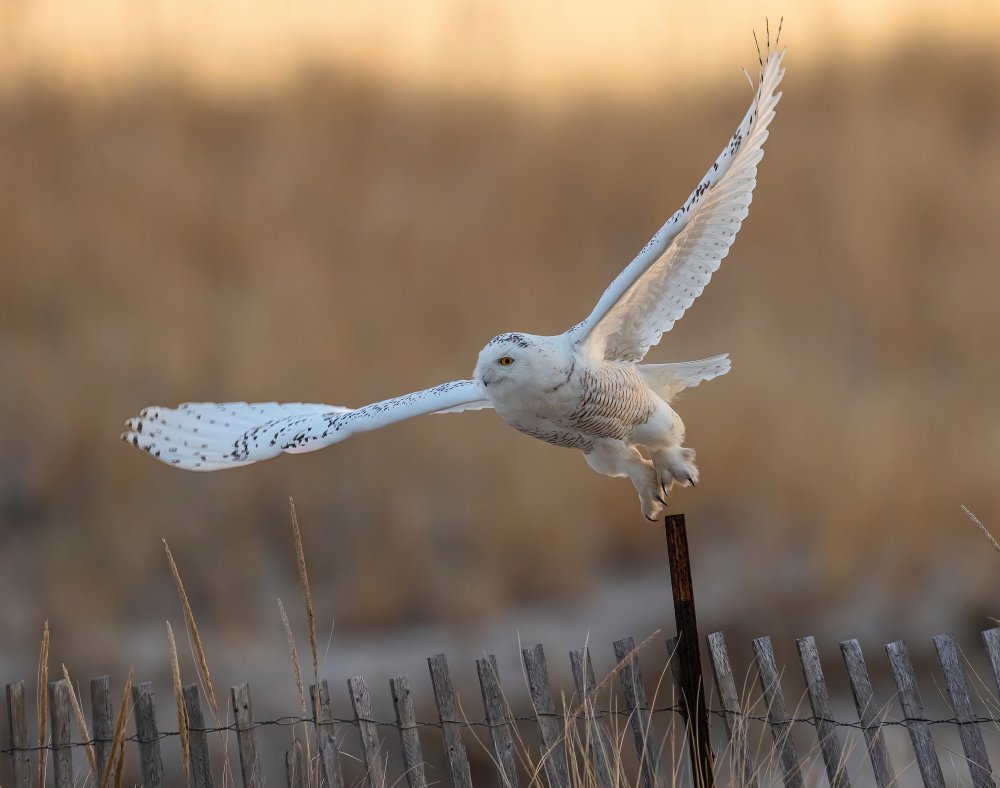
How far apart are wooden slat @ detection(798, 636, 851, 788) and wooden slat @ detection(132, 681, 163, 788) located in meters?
1.07

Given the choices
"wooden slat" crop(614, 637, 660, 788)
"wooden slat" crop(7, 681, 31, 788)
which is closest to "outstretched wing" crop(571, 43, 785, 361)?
"wooden slat" crop(614, 637, 660, 788)

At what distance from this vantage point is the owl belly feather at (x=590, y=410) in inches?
52.5

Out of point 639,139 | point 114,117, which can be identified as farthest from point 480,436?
point 114,117

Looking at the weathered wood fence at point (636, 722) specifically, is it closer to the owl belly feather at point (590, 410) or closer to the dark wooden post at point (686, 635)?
the dark wooden post at point (686, 635)

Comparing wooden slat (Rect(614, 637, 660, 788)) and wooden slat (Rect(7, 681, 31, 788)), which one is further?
wooden slat (Rect(7, 681, 31, 788))

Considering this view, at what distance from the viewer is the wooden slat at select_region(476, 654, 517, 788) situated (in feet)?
5.07

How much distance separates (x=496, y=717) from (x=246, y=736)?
16.7 inches

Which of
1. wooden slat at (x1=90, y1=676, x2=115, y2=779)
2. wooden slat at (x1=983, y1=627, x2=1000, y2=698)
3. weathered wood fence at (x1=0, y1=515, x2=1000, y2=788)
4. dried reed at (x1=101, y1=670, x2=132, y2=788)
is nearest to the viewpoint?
dried reed at (x1=101, y1=670, x2=132, y2=788)

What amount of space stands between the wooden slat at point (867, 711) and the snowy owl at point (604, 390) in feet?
1.15

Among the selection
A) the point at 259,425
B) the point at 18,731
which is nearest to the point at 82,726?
the point at 259,425

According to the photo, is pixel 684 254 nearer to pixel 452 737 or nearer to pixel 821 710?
pixel 821 710

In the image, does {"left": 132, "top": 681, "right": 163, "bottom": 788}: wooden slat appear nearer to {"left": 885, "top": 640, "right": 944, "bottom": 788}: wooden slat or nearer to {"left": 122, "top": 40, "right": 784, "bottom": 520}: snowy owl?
{"left": 122, "top": 40, "right": 784, "bottom": 520}: snowy owl

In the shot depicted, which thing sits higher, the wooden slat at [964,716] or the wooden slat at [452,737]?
the wooden slat at [452,737]

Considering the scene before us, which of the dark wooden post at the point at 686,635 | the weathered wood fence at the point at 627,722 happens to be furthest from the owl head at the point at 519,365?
the weathered wood fence at the point at 627,722
